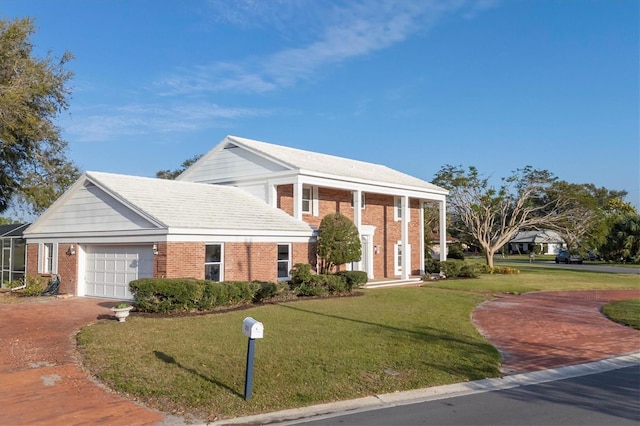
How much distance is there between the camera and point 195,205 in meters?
21.1

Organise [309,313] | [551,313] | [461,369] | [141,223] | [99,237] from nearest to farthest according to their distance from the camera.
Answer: [461,369] < [309,313] < [551,313] < [141,223] < [99,237]

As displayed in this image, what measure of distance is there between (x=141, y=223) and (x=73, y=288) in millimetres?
4975

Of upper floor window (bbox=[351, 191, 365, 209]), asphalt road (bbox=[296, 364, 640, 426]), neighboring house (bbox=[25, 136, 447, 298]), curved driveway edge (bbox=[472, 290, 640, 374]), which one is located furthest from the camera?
upper floor window (bbox=[351, 191, 365, 209])

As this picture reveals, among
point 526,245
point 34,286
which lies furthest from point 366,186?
point 526,245

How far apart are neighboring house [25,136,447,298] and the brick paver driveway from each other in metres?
4.72

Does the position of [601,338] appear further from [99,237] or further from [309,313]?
[99,237]

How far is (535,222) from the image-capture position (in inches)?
1631

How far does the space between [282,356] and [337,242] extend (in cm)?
1326

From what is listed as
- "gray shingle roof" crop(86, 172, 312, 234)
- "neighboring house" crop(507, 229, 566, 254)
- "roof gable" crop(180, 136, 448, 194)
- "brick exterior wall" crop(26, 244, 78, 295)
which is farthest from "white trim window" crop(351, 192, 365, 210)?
"neighboring house" crop(507, 229, 566, 254)

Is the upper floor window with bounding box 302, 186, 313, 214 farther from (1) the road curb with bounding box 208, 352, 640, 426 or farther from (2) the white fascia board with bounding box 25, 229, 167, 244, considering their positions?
(1) the road curb with bounding box 208, 352, 640, 426

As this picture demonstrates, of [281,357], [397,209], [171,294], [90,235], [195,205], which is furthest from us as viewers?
[397,209]

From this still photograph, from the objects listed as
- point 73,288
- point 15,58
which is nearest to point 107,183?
point 73,288

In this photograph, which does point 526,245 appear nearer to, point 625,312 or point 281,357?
point 625,312

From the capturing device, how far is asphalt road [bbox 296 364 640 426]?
22.5ft
